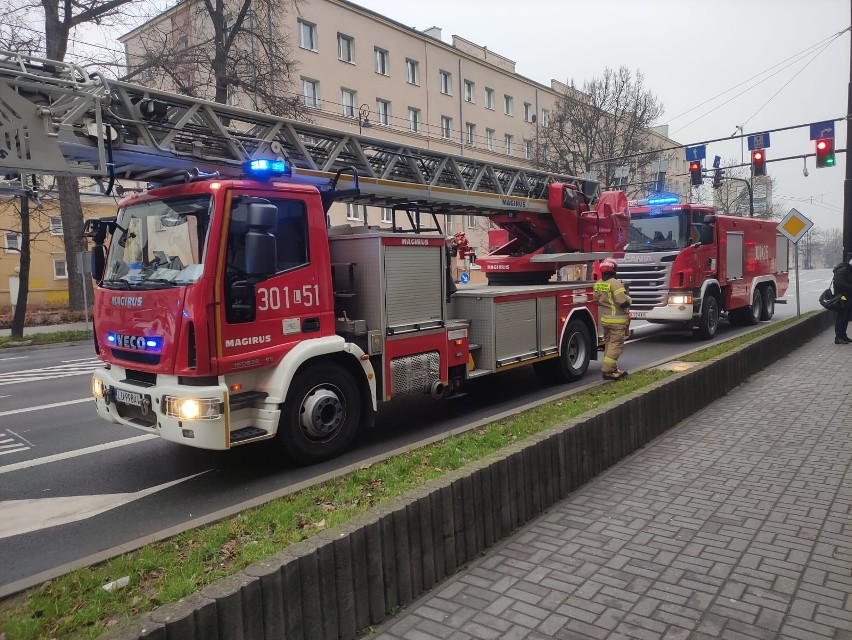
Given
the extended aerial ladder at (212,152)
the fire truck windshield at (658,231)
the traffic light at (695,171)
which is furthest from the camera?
the traffic light at (695,171)

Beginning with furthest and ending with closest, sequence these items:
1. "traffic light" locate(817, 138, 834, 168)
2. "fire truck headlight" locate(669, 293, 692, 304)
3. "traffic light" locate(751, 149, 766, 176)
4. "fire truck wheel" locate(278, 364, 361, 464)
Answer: "traffic light" locate(751, 149, 766, 176)
"traffic light" locate(817, 138, 834, 168)
"fire truck headlight" locate(669, 293, 692, 304)
"fire truck wheel" locate(278, 364, 361, 464)

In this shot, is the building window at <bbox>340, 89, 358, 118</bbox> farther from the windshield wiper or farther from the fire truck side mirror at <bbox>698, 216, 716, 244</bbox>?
the windshield wiper

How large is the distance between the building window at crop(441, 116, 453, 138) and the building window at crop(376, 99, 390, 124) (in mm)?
4590

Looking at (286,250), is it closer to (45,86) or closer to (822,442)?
(45,86)

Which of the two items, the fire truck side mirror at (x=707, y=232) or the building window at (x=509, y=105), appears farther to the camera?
the building window at (x=509, y=105)

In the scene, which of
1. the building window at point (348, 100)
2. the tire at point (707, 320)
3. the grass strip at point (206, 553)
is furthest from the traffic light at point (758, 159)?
the grass strip at point (206, 553)

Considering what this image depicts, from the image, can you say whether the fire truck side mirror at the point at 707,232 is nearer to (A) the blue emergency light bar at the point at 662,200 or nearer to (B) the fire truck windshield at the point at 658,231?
(B) the fire truck windshield at the point at 658,231

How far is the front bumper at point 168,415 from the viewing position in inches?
201

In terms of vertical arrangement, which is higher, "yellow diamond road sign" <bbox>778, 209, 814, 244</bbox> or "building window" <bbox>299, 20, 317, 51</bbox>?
"building window" <bbox>299, 20, 317, 51</bbox>

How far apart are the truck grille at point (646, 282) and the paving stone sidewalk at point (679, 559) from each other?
7840mm

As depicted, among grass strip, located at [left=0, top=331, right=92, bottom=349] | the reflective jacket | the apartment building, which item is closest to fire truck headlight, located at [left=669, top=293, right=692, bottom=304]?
the reflective jacket

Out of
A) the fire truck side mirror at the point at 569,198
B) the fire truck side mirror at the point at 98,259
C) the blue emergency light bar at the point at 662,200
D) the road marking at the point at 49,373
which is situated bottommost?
the road marking at the point at 49,373

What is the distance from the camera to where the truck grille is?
1373cm

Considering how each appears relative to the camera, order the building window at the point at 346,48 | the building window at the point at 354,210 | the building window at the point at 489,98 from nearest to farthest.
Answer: the building window at the point at 354,210 → the building window at the point at 346,48 → the building window at the point at 489,98
